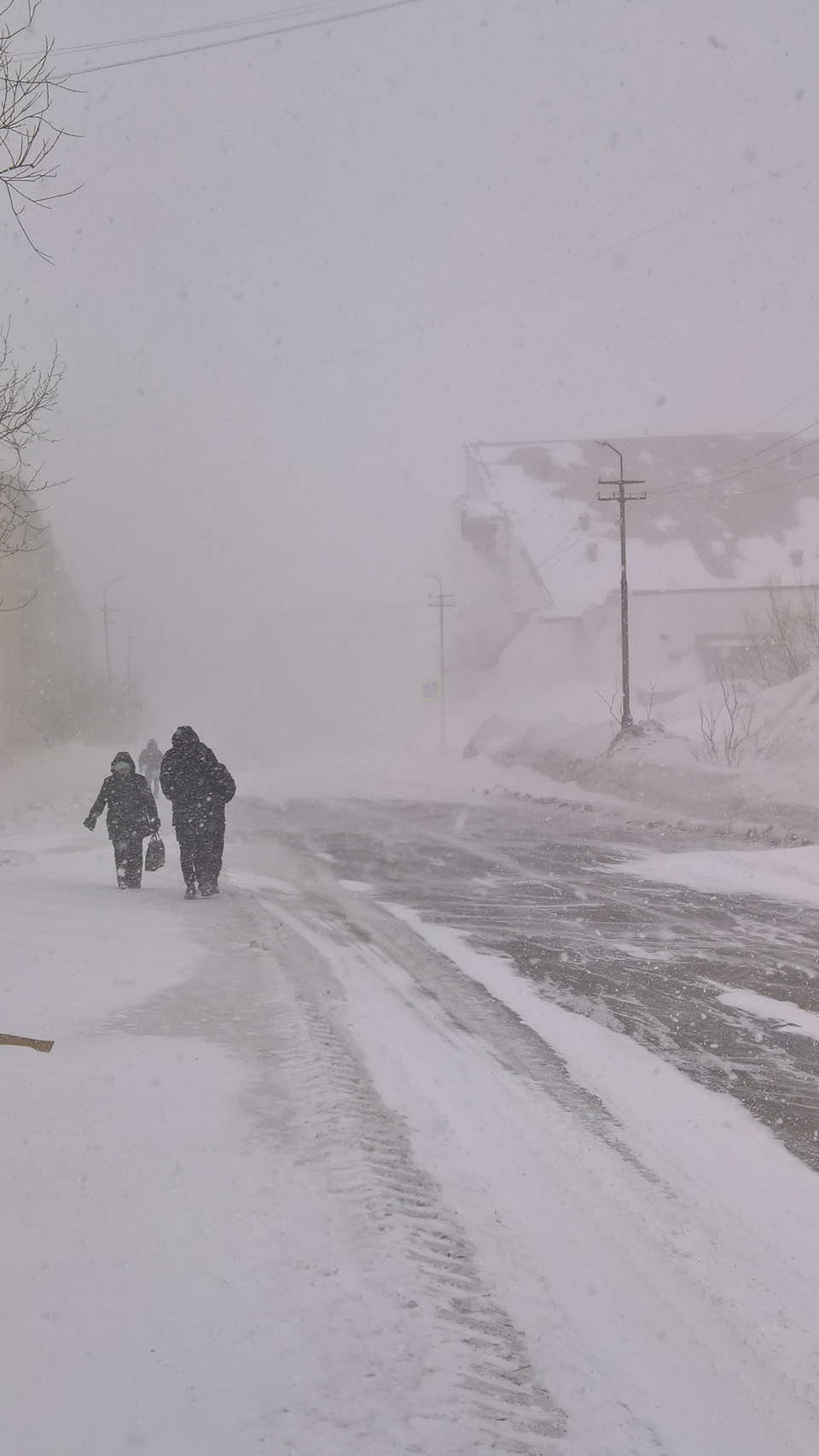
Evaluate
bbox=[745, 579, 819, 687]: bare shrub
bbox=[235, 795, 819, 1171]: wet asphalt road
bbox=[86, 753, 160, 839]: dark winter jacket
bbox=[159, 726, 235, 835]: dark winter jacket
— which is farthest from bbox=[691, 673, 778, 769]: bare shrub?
bbox=[86, 753, 160, 839]: dark winter jacket

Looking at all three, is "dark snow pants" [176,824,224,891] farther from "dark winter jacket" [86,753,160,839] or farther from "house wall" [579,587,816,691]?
"house wall" [579,587,816,691]

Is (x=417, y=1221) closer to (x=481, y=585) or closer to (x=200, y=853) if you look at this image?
(x=200, y=853)

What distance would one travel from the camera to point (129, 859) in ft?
37.8

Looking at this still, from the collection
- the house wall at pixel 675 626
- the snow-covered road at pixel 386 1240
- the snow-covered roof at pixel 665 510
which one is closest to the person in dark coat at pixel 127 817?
the snow-covered road at pixel 386 1240

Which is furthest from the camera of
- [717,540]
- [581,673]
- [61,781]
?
[717,540]

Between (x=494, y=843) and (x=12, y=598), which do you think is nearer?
(x=494, y=843)

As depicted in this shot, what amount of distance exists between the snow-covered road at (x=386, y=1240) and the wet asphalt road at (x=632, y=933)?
309 millimetres

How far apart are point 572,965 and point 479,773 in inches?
999

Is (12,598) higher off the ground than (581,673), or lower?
higher

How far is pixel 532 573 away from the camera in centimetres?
5116

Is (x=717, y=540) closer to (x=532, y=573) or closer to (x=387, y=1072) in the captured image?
(x=532, y=573)

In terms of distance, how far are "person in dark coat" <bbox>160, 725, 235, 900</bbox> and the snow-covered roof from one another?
122ft

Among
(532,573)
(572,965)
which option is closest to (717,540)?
(532,573)

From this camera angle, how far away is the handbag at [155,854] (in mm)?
11586
